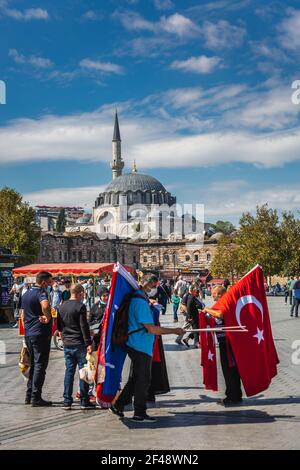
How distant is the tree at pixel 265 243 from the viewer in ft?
205

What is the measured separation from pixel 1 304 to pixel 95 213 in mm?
131166

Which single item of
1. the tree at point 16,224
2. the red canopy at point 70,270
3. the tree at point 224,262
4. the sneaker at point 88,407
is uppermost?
the tree at point 16,224

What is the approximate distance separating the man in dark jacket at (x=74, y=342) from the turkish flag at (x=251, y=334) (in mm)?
1903

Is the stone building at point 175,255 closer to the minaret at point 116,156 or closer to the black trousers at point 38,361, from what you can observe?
the minaret at point 116,156

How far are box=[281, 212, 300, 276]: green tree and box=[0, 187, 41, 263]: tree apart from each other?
23646mm

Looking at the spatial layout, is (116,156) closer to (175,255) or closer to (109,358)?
(175,255)

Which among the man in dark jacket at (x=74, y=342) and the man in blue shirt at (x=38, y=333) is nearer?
the man in dark jacket at (x=74, y=342)

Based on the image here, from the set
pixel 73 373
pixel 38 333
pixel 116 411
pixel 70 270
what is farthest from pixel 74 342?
pixel 70 270

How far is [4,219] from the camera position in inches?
2482

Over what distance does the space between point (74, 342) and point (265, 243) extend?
5499 centimetres

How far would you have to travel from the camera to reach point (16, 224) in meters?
62.9

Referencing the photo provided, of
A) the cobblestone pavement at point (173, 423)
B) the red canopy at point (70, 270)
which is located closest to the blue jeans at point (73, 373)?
the cobblestone pavement at point (173, 423)

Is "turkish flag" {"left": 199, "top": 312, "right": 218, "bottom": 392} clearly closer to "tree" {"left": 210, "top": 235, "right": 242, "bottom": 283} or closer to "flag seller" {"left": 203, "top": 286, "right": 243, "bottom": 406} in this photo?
"flag seller" {"left": 203, "top": 286, "right": 243, "bottom": 406}

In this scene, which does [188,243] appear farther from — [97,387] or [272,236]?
[97,387]
